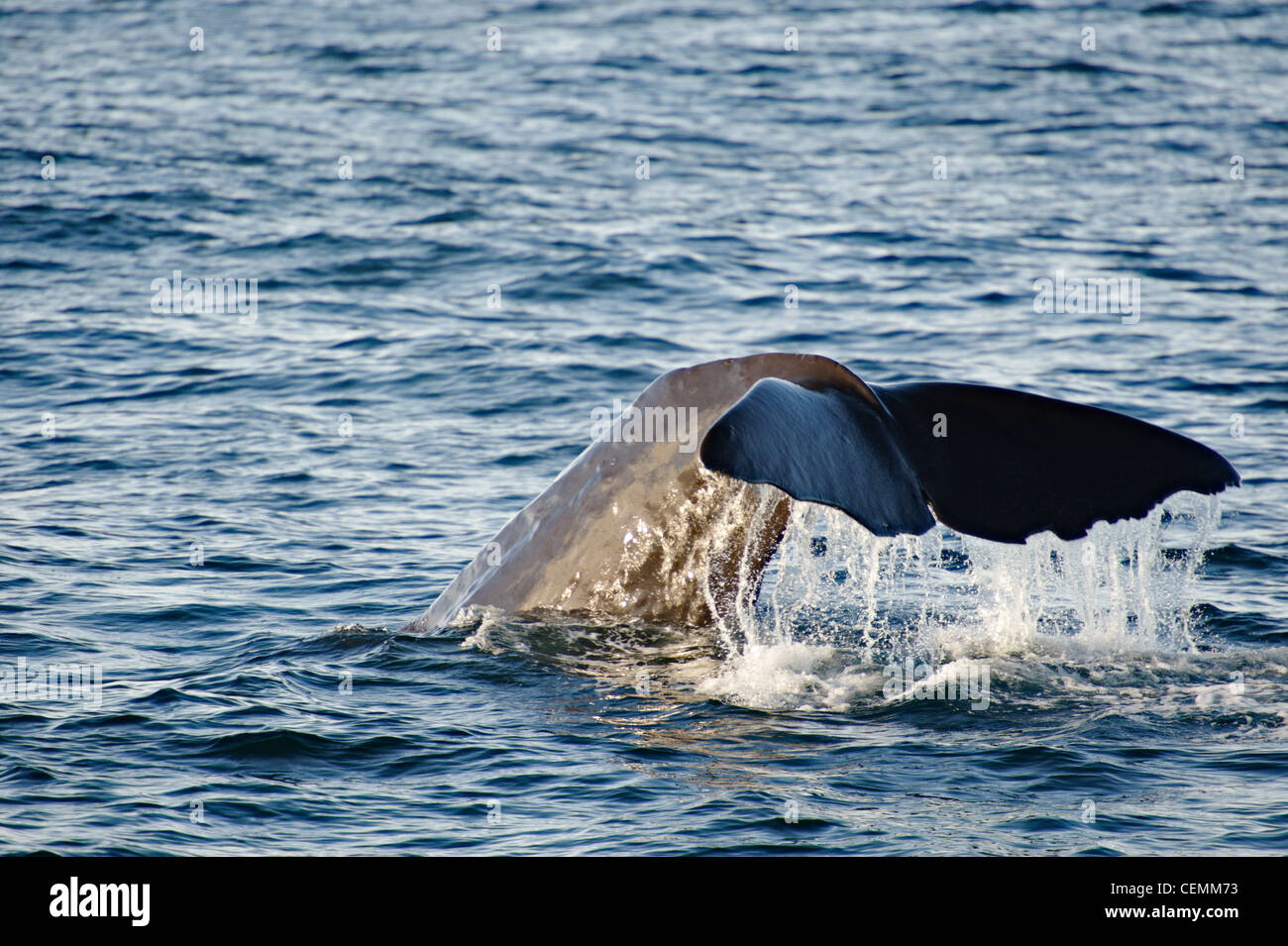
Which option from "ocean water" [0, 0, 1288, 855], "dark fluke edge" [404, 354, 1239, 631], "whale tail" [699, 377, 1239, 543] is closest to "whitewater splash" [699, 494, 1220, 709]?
"ocean water" [0, 0, 1288, 855]

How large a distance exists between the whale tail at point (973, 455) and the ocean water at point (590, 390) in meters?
0.84

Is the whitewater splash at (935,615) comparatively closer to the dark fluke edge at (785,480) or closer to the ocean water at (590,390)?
the ocean water at (590,390)

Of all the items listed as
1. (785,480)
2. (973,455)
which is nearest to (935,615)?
(973,455)

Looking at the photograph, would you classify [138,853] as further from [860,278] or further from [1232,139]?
[1232,139]

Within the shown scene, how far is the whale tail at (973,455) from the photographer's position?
5160 mm

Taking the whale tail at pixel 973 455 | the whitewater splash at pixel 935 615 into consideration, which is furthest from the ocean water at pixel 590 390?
the whale tail at pixel 973 455

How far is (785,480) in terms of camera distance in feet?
15.9

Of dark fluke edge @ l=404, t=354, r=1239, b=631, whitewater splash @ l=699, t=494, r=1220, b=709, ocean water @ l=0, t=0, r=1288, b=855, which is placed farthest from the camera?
whitewater splash @ l=699, t=494, r=1220, b=709

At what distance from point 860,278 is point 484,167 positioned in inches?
265

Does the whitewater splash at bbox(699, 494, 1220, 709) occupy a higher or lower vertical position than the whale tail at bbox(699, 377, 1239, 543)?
lower

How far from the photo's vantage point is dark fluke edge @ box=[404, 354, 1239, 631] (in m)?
5.16

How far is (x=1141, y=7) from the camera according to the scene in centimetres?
3344

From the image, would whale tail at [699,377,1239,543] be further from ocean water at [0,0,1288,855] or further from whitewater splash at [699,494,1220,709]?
ocean water at [0,0,1288,855]

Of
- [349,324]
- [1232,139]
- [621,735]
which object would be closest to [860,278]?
[349,324]
